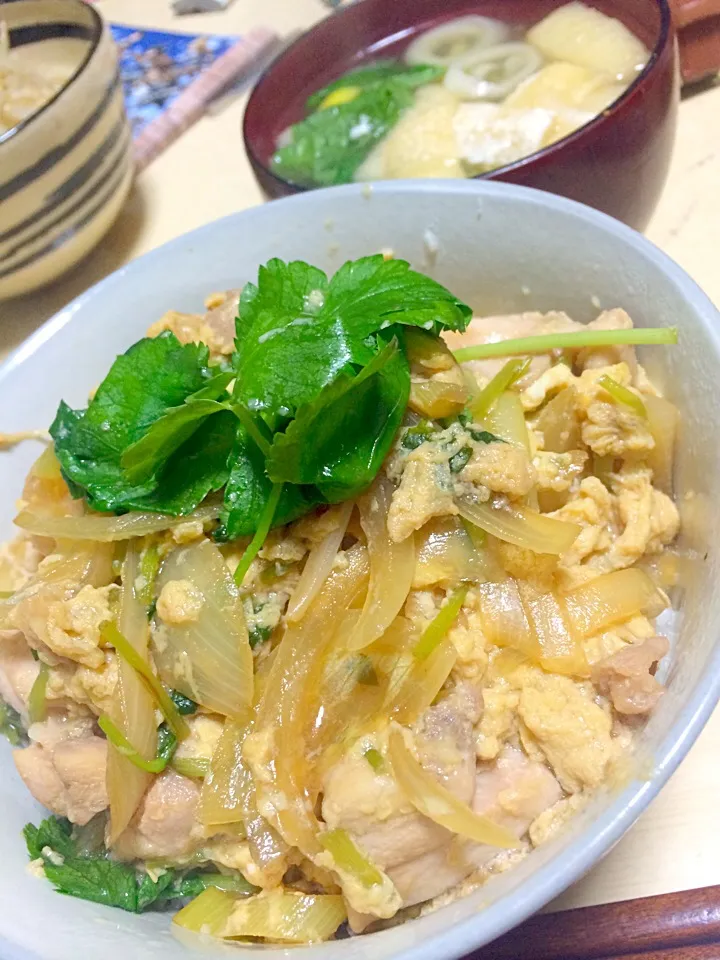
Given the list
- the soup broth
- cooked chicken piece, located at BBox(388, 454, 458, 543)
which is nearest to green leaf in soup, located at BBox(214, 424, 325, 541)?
cooked chicken piece, located at BBox(388, 454, 458, 543)

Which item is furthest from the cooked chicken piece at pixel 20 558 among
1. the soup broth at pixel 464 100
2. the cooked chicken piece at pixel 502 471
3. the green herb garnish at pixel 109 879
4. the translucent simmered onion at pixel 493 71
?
the translucent simmered onion at pixel 493 71

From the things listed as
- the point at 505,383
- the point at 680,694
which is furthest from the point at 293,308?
the point at 680,694

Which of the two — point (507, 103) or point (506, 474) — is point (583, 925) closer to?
point (506, 474)

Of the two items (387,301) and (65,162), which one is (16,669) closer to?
(387,301)

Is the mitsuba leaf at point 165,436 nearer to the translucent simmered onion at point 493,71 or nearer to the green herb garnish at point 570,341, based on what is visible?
the green herb garnish at point 570,341

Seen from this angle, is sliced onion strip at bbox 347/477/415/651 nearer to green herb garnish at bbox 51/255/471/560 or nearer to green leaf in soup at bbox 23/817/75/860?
green herb garnish at bbox 51/255/471/560

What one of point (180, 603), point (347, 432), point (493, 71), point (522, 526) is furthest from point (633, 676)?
point (493, 71)
